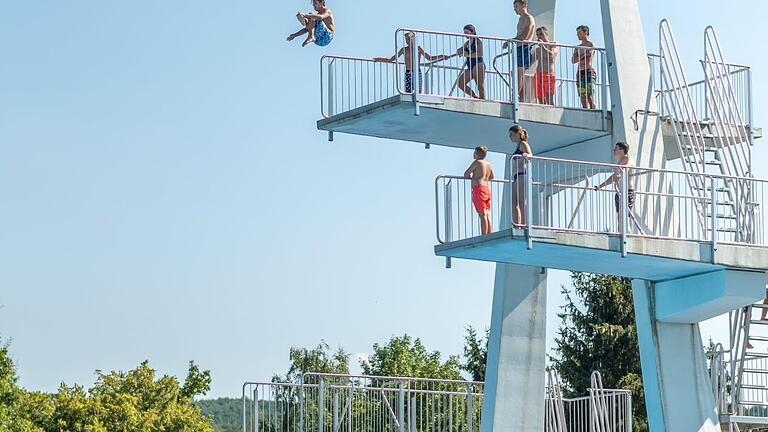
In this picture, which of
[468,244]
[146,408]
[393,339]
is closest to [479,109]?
[468,244]

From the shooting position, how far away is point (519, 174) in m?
21.7

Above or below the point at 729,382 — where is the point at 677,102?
above

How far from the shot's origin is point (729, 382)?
26.8 metres

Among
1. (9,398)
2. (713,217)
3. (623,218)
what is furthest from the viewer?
(9,398)

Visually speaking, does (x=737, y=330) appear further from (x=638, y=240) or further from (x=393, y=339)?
(x=393, y=339)

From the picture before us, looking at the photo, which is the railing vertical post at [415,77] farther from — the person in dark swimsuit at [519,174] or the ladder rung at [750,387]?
the ladder rung at [750,387]

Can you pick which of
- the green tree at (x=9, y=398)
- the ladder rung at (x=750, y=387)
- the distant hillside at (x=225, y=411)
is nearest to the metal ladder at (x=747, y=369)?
the ladder rung at (x=750, y=387)

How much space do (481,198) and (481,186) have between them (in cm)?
17

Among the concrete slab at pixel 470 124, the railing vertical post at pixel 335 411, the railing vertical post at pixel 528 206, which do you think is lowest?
the railing vertical post at pixel 335 411

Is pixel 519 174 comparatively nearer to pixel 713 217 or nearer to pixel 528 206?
pixel 528 206

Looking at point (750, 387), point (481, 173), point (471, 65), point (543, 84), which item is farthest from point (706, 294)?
point (471, 65)

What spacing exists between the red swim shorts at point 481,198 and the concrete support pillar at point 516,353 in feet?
12.7

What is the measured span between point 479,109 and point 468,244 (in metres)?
2.69

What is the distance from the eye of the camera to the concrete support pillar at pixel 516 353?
2531 cm
